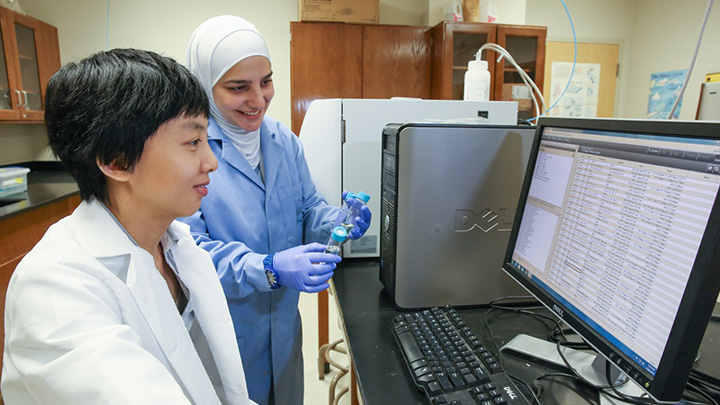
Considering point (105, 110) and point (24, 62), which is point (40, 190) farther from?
point (105, 110)

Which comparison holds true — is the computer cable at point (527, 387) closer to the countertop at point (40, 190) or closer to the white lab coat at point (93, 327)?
the white lab coat at point (93, 327)

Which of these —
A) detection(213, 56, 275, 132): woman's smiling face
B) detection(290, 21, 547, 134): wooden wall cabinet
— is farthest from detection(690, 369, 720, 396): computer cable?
detection(290, 21, 547, 134): wooden wall cabinet

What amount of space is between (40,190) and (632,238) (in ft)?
10.1

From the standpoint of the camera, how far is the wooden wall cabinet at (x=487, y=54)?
319 centimetres

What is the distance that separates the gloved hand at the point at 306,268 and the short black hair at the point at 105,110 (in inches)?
15.7

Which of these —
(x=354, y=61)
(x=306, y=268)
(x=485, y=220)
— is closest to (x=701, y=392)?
(x=485, y=220)

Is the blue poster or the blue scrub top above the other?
the blue poster

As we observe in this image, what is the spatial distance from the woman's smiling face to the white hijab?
2 cm

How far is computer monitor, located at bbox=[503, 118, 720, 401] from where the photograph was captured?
1.54 feet

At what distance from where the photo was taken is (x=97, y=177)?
67 centimetres

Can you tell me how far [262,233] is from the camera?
113cm

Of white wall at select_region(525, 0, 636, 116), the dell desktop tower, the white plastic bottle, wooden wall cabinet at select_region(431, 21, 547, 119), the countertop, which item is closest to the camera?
the dell desktop tower

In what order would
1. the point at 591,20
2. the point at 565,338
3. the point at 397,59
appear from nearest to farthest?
1. the point at 565,338
2. the point at 397,59
3. the point at 591,20

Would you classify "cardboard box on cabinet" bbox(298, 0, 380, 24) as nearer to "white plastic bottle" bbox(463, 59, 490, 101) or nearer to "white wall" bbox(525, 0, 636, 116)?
"white wall" bbox(525, 0, 636, 116)
